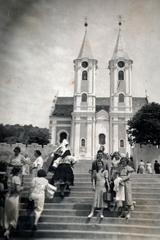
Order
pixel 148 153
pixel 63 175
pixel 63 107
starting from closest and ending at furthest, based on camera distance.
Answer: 1. pixel 63 175
2. pixel 148 153
3. pixel 63 107

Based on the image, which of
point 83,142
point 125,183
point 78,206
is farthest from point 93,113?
point 125,183

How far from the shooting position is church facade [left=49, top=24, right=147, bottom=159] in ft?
98.7

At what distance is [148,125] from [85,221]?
49.6 feet

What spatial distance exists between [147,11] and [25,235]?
804 centimetres

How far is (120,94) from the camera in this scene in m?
32.0

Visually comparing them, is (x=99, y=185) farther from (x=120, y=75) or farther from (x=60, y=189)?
(x=120, y=75)

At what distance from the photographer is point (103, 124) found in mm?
31578

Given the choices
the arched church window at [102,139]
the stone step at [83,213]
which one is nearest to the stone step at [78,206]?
the stone step at [83,213]

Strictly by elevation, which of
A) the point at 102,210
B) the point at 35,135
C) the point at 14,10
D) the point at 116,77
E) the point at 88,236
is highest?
the point at 116,77

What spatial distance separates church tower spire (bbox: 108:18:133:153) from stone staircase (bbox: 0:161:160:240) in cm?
2330

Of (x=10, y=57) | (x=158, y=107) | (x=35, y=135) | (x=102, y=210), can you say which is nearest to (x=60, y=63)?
(x=10, y=57)

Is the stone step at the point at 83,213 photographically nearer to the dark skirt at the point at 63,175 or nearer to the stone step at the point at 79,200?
the stone step at the point at 79,200

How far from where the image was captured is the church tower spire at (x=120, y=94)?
3047cm

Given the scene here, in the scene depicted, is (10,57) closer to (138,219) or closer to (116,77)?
(138,219)
